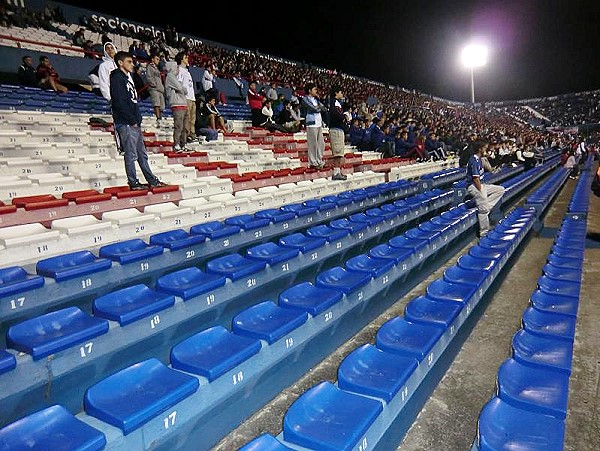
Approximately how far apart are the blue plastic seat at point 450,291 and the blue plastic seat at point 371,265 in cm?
41

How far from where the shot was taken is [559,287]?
293 centimetres

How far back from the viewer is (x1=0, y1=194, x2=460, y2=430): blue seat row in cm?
176

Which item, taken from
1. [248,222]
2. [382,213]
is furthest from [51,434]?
[382,213]

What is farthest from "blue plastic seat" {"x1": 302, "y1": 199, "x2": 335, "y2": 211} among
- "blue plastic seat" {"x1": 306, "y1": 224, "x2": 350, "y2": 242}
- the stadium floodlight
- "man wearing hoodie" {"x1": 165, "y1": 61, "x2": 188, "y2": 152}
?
the stadium floodlight

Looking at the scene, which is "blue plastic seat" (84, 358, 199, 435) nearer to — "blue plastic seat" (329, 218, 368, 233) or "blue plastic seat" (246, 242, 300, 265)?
"blue plastic seat" (246, 242, 300, 265)

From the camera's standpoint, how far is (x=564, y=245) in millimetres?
4184

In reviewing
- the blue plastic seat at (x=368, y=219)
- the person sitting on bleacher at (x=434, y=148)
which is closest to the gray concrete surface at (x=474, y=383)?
the blue plastic seat at (x=368, y=219)

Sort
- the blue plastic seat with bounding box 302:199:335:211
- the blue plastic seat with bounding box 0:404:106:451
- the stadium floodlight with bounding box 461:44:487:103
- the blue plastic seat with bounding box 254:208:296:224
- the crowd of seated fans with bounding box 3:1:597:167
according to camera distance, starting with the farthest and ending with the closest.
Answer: the stadium floodlight with bounding box 461:44:487:103, the crowd of seated fans with bounding box 3:1:597:167, the blue plastic seat with bounding box 302:199:335:211, the blue plastic seat with bounding box 254:208:296:224, the blue plastic seat with bounding box 0:404:106:451

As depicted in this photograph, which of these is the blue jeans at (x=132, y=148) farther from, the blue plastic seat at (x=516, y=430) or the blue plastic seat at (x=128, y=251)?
the blue plastic seat at (x=516, y=430)

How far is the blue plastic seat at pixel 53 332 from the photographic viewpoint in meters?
1.76

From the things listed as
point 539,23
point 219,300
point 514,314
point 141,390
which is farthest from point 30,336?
point 539,23

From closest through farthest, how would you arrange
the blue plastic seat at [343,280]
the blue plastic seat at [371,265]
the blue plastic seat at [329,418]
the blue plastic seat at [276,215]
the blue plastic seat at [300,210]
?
1. the blue plastic seat at [329,418]
2. the blue plastic seat at [343,280]
3. the blue plastic seat at [371,265]
4. the blue plastic seat at [276,215]
5. the blue plastic seat at [300,210]

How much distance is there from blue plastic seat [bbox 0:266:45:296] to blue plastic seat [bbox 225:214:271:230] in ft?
6.23

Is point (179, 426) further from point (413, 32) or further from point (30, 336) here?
point (413, 32)
